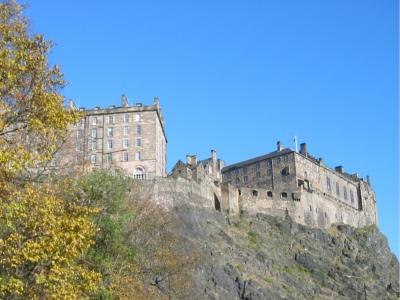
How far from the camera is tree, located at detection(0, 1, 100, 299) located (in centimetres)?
1580

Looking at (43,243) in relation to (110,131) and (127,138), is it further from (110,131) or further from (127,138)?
(110,131)

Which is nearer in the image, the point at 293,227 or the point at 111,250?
the point at 111,250

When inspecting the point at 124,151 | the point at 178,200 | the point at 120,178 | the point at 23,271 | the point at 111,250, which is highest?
the point at 124,151

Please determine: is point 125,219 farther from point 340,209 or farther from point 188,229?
point 340,209

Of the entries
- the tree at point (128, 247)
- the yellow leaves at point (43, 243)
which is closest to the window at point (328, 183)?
the tree at point (128, 247)

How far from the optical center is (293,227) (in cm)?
8144

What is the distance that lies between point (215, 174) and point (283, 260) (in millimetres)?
24634

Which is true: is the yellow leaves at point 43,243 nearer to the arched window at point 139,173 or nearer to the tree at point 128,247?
the tree at point 128,247

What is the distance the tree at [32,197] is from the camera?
1580cm

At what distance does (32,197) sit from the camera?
641 inches

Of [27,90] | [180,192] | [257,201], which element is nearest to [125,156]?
[180,192]

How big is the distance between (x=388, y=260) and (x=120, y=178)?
228 feet

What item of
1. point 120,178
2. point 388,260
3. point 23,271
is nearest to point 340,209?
point 388,260

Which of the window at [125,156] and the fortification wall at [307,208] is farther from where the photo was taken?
the fortification wall at [307,208]
